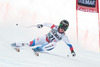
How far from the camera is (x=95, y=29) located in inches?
356

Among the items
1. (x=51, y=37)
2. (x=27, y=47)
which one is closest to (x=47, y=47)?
(x=51, y=37)

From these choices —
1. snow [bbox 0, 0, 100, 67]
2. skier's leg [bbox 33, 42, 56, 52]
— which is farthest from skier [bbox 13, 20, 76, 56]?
snow [bbox 0, 0, 100, 67]

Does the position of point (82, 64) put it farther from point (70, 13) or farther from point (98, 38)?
point (98, 38)

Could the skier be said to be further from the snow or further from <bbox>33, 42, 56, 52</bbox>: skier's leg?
the snow

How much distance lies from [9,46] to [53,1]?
113 inches

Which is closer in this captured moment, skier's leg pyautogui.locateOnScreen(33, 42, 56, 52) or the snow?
the snow

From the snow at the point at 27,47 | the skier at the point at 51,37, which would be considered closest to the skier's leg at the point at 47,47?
the skier at the point at 51,37

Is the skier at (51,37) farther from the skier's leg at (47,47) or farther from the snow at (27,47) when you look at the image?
the snow at (27,47)

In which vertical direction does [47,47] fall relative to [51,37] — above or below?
below

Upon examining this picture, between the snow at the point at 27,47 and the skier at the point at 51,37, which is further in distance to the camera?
the skier at the point at 51,37

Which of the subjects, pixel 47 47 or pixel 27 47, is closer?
pixel 27 47

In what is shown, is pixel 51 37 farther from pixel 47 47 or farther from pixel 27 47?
pixel 27 47

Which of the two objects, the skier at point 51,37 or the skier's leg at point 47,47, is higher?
the skier at point 51,37

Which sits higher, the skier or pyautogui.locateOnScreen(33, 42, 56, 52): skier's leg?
the skier
